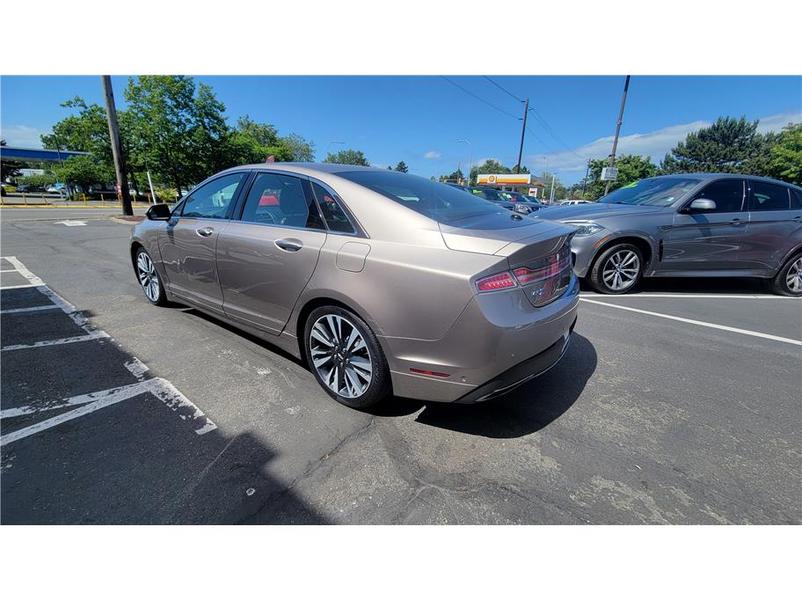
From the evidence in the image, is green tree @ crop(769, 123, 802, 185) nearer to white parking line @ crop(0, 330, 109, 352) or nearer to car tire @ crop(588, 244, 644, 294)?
car tire @ crop(588, 244, 644, 294)

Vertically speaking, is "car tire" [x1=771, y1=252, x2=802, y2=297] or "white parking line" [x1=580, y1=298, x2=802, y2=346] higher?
"car tire" [x1=771, y1=252, x2=802, y2=297]

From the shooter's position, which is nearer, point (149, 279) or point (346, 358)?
point (346, 358)

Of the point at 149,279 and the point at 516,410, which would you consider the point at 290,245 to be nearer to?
the point at 516,410

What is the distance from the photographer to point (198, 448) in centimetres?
212

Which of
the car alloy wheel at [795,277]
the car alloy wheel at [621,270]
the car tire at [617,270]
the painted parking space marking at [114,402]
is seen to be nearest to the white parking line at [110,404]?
the painted parking space marking at [114,402]

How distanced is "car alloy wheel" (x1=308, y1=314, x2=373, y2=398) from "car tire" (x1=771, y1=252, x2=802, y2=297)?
282 inches

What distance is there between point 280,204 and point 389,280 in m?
1.34

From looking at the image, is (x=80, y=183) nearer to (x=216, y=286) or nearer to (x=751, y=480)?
(x=216, y=286)

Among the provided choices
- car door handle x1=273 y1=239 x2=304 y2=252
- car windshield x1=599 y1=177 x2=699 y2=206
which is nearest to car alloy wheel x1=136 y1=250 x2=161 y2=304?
car door handle x1=273 y1=239 x2=304 y2=252

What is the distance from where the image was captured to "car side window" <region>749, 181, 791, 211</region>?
546 cm

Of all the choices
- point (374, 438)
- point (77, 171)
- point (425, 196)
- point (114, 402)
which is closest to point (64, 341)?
point (114, 402)

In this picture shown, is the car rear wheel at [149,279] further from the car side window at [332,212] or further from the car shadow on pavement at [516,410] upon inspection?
the car shadow on pavement at [516,410]

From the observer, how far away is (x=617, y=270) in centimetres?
548

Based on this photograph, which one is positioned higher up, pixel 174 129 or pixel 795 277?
pixel 174 129
